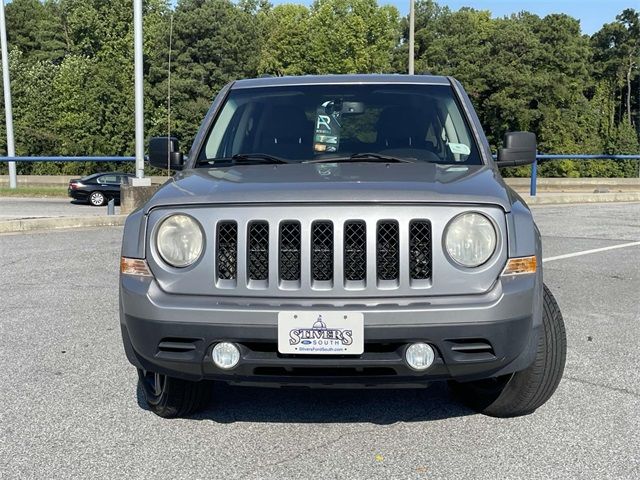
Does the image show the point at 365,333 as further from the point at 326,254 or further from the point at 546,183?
the point at 546,183

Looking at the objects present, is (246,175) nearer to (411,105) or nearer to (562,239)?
(411,105)

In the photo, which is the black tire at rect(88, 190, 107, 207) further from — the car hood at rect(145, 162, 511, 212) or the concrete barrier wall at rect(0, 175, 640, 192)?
the car hood at rect(145, 162, 511, 212)

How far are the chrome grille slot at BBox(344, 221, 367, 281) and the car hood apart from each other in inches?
4.4

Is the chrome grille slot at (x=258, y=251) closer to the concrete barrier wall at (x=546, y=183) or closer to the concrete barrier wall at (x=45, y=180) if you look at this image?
the concrete barrier wall at (x=546, y=183)

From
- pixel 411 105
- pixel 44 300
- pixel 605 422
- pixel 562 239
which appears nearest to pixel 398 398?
pixel 605 422

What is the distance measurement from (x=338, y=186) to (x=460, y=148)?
1.27 metres

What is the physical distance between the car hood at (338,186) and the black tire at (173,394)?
0.92m

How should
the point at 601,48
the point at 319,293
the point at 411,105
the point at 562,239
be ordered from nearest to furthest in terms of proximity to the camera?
the point at 319,293
the point at 411,105
the point at 562,239
the point at 601,48

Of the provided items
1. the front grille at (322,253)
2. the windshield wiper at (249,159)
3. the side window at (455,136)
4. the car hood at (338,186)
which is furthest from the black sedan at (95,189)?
the front grille at (322,253)

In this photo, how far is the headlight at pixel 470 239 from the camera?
3.22 m

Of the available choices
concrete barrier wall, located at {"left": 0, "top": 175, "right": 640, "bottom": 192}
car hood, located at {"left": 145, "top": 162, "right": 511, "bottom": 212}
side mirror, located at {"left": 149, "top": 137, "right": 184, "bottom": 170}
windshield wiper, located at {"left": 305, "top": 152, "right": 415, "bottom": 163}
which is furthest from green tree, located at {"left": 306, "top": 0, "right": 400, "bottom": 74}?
car hood, located at {"left": 145, "top": 162, "right": 511, "bottom": 212}

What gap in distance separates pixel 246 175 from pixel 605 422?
2136 mm

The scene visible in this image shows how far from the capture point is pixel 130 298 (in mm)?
3318

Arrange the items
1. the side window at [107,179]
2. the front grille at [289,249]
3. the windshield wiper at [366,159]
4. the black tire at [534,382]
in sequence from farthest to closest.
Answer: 1. the side window at [107,179]
2. the windshield wiper at [366,159]
3. the black tire at [534,382]
4. the front grille at [289,249]
